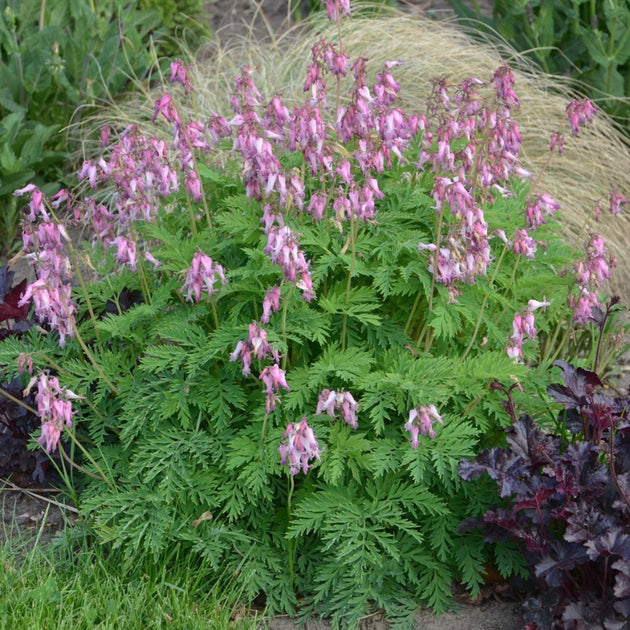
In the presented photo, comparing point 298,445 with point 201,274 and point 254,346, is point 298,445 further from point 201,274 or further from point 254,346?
point 201,274

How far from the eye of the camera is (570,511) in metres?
2.98

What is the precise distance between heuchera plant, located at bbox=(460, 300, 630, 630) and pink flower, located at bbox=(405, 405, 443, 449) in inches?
7.8

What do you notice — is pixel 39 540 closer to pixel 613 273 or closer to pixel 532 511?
pixel 532 511

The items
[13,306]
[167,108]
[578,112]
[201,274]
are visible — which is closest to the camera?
[201,274]

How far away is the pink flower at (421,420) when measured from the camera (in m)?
2.94

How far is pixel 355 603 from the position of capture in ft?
10.5

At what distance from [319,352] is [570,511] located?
1.10 metres

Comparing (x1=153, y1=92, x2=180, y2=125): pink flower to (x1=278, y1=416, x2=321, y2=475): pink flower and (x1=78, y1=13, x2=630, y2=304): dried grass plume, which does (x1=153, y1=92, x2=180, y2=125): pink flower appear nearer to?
(x1=278, y1=416, x2=321, y2=475): pink flower

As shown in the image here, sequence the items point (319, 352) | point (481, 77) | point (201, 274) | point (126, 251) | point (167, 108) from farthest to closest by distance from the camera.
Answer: point (481, 77), point (319, 352), point (126, 251), point (167, 108), point (201, 274)

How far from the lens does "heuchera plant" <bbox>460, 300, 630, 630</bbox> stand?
293 cm

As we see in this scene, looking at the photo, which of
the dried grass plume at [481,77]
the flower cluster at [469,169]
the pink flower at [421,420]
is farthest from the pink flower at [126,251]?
the dried grass plume at [481,77]

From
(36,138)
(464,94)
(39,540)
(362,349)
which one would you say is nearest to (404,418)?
(362,349)

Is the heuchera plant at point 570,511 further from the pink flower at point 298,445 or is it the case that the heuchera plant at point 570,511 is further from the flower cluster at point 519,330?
the pink flower at point 298,445

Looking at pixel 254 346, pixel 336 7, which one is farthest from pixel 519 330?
pixel 336 7
